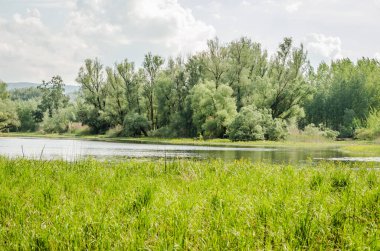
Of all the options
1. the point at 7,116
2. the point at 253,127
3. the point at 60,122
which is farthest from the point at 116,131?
the point at 7,116

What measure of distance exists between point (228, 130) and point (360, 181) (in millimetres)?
56840

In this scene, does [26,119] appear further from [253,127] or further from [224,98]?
[253,127]

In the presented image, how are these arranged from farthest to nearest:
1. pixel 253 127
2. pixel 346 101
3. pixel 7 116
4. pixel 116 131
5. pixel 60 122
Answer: pixel 7 116
pixel 60 122
pixel 346 101
pixel 116 131
pixel 253 127

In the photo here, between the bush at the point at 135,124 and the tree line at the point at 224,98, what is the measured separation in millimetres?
199

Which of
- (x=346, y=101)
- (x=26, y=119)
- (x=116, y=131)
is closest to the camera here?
(x=116, y=131)

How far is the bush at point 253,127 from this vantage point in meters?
64.0

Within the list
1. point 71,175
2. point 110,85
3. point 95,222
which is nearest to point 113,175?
point 71,175

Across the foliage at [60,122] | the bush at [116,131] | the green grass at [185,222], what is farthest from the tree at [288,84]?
the green grass at [185,222]

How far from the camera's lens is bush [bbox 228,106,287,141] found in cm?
6400

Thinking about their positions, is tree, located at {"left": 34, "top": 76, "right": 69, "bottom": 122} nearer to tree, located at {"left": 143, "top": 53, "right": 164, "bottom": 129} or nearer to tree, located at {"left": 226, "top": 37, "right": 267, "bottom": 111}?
tree, located at {"left": 143, "top": 53, "right": 164, "bottom": 129}

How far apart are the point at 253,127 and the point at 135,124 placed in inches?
1072

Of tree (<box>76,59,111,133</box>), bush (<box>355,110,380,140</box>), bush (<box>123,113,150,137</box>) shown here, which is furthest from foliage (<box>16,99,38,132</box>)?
bush (<box>355,110,380,140</box>)

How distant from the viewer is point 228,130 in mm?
68125

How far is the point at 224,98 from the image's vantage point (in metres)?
71.9
